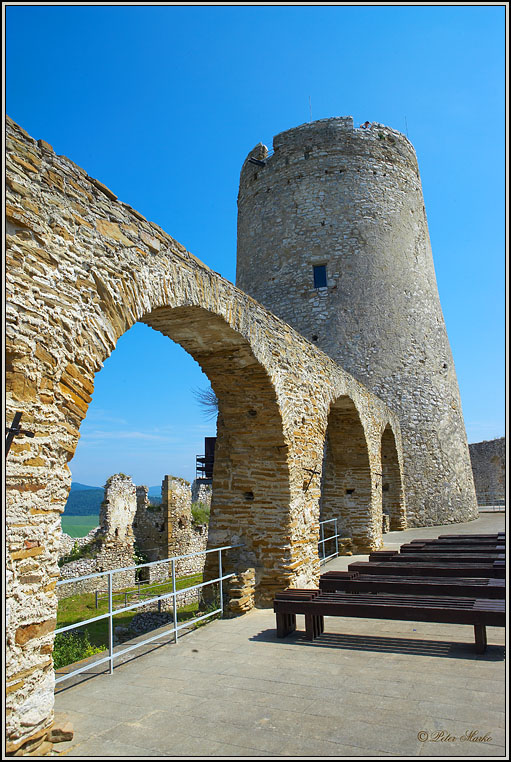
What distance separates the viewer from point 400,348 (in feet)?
47.9

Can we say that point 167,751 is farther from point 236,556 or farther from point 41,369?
point 236,556

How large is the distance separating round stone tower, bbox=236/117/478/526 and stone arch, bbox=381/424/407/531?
1.43 ft

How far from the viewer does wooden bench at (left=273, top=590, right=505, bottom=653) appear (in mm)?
3998

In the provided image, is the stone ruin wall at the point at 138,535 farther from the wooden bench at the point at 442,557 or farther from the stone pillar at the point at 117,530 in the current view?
the wooden bench at the point at 442,557

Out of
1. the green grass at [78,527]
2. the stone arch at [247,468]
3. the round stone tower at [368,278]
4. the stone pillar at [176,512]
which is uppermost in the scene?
the round stone tower at [368,278]

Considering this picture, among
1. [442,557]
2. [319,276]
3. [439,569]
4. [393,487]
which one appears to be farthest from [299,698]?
[319,276]

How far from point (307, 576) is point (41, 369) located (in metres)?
4.79

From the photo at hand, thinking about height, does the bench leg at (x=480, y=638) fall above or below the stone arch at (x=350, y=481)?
below

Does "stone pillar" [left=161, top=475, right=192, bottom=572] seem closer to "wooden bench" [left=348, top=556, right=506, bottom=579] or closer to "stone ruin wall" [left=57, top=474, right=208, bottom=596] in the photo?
"stone ruin wall" [left=57, top=474, right=208, bottom=596]

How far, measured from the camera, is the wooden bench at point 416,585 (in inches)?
187

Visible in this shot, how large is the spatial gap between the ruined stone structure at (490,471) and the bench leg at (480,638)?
1907 centimetres

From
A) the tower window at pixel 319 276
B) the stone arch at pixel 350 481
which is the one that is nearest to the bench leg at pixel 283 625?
the stone arch at pixel 350 481

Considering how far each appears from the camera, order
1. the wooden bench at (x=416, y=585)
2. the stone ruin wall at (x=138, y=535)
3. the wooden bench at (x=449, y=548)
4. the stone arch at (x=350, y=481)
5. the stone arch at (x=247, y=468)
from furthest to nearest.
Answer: the stone ruin wall at (x=138, y=535)
the stone arch at (x=350, y=481)
the wooden bench at (x=449, y=548)
the stone arch at (x=247, y=468)
the wooden bench at (x=416, y=585)

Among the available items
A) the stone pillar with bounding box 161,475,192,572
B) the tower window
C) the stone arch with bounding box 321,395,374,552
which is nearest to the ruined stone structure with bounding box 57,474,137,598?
the stone pillar with bounding box 161,475,192,572
